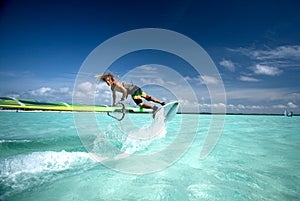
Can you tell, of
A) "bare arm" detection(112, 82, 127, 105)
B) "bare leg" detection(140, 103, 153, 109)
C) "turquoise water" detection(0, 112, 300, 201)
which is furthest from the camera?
"bare leg" detection(140, 103, 153, 109)

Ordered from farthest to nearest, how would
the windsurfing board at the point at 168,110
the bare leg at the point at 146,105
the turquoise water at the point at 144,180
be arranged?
the windsurfing board at the point at 168,110
the bare leg at the point at 146,105
the turquoise water at the point at 144,180

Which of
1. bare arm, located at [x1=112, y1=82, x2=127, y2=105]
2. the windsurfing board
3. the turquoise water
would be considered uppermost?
bare arm, located at [x1=112, y1=82, x2=127, y2=105]

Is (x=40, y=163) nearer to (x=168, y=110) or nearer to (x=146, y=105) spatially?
(x=146, y=105)

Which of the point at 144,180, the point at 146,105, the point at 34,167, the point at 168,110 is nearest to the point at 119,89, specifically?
the point at 146,105

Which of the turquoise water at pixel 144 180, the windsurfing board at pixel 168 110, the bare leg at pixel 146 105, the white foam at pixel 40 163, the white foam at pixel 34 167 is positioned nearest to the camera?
the turquoise water at pixel 144 180

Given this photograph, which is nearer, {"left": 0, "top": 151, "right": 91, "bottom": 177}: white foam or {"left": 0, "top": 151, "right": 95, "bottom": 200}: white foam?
{"left": 0, "top": 151, "right": 95, "bottom": 200}: white foam

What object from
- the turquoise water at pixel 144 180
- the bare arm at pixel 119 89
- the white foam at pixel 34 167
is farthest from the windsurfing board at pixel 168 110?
the white foam at pixel 34 167

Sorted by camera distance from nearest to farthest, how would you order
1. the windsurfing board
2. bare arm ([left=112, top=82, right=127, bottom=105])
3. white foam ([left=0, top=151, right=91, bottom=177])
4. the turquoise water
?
the turquoise water
white foam ([left=0, top=151, right=91, bottom=177])
bare arm ([left=112, top=82, right=127, bottom=105])
the windsurfing board

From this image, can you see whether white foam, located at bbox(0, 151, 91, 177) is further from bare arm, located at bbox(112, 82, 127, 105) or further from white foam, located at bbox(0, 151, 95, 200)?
bare arm, located at bbox(112, 82, 127, 105)

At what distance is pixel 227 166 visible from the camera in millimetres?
5375

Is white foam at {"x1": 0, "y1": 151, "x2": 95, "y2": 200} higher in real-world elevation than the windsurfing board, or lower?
lower

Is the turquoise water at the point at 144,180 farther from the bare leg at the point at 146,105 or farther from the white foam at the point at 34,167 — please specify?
the bare leg at the point at 146,105

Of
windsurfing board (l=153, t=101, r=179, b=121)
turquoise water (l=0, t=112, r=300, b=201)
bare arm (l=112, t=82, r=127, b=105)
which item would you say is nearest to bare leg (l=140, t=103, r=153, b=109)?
windsurfing board (l=153, t=101, r=179, b=121)

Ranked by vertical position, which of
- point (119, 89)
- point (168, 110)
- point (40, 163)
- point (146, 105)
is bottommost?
point (40, 163)
